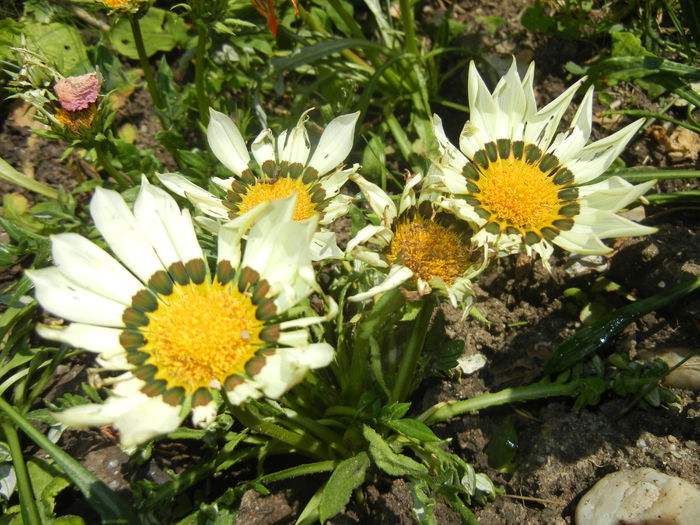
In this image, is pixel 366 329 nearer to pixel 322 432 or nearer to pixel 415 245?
pixel 415 245

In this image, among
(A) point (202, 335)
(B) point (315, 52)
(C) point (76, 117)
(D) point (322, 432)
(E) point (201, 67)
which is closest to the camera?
(A) point (202, 335)

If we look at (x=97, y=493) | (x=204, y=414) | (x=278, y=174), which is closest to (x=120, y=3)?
(x=278, y=174)

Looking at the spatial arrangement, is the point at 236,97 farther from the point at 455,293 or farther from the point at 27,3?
the point at 455,293

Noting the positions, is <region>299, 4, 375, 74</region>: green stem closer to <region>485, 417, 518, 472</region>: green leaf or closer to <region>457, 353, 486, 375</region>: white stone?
<region>457, 353, 486, 375</region>: white stone

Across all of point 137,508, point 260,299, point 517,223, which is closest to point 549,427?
point 517,223

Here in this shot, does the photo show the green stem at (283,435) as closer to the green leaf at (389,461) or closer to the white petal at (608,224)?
the green leaf at (389,461)

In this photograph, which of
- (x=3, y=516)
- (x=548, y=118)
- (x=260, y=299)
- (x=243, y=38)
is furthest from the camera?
(x=243, y=38)
